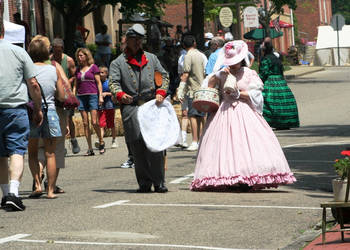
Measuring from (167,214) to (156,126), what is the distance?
1900mm

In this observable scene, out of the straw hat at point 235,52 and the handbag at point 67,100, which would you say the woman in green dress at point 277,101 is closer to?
the straw hat at point 235,52

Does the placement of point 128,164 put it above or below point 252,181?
below

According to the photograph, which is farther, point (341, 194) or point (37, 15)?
point (37, 15)

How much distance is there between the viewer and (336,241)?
802 cm

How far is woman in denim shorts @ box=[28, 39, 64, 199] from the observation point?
1154cm

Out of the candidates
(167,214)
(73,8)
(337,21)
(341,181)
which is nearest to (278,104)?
(167,214)

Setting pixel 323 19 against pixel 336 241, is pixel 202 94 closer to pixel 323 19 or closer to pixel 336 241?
pixel 336 241

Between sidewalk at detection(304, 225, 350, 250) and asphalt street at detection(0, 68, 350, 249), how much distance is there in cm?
13

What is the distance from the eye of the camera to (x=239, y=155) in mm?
11469

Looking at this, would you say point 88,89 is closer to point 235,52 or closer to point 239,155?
point 235,52

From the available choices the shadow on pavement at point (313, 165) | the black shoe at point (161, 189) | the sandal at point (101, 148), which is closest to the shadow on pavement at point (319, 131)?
the shadow on pavement at point (313, 165)

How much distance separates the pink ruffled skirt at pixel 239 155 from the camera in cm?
1141

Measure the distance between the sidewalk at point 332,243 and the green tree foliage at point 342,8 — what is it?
135m

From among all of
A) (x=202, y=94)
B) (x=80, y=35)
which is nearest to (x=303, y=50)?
(x=80, y=35)
